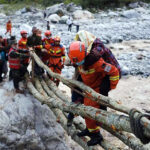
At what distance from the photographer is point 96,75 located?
3350 mm

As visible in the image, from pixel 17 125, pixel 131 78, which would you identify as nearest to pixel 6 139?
pixel 17 125

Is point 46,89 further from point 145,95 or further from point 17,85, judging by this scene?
point 145,95

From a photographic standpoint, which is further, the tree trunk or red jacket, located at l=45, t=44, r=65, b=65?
red jacket, located at l=45, t=44, r=65, b=65

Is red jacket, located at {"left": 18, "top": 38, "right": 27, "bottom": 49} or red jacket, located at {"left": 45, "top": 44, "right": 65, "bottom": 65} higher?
red jacket, located at {"left": 18, "top": 38, "right": 27, "bottom": 49}

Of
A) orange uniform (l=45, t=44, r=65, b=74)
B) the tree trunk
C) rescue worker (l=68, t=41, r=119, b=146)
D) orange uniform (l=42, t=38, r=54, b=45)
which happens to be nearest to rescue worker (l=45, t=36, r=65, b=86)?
orange uniform (l=45, t=44, r=65, b=74)

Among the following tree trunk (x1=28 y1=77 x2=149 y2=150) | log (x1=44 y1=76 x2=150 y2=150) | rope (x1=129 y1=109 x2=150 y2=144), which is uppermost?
rope (x1=129 y1=109 x2=150 y2=144)

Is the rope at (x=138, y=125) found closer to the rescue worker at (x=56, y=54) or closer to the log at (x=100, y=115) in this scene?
the log at (x=100, y=115)

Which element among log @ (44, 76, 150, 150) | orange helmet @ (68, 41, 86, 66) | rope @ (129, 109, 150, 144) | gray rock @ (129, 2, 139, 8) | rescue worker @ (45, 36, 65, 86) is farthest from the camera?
gray rock @ (129, 2, 139, 8)

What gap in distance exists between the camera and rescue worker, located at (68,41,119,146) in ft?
9.69

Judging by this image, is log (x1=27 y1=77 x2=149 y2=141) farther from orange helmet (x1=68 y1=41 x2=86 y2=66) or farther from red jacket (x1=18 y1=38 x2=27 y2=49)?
red jacket (x1=18 y1=38 x2=27 y2=49)

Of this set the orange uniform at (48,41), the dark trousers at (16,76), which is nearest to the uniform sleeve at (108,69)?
the dark trousers at (16,76)

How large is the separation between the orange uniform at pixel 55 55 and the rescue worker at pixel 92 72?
8.01 ft

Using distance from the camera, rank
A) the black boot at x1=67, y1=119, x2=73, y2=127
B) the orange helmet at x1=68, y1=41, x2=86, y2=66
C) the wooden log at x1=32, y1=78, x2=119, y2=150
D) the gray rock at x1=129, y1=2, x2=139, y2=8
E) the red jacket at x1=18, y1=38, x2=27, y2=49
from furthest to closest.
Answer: the gray rock at x1=129, y1=2, x2=139, y2=8 → the red jacket at x1=18, y1=38, x2=27, y2=49 → the black boot at x1=67, y1=119, x2=73, y2=127 → the wooden log at x1=32, y1=78, x2=119, y2=150 → the orange helmet at x1=68, y1=41, x2=86, y2=66

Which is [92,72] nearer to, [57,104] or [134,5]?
[57,104]
